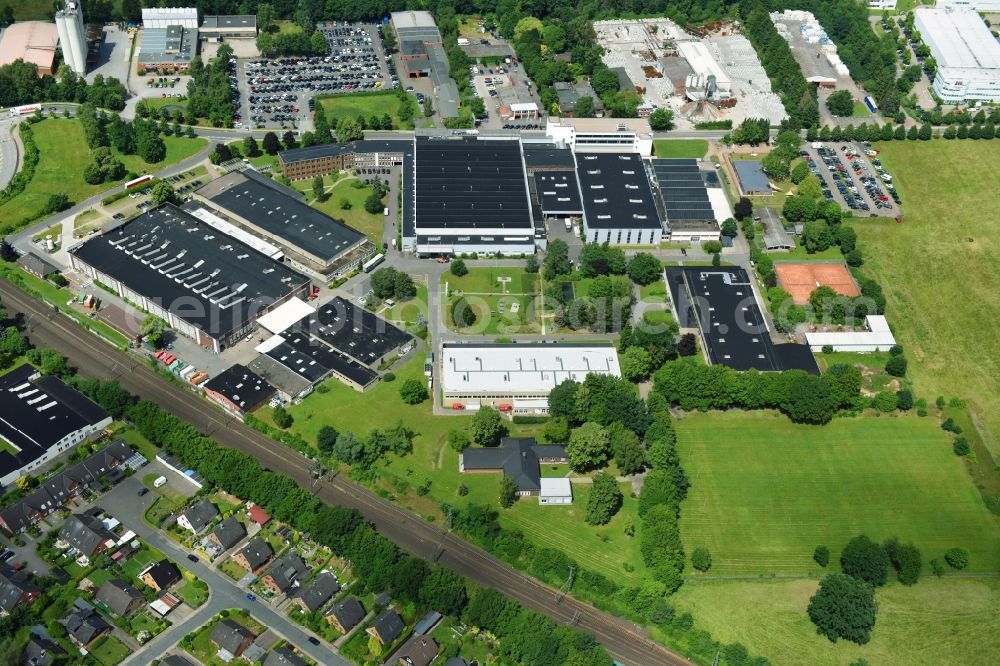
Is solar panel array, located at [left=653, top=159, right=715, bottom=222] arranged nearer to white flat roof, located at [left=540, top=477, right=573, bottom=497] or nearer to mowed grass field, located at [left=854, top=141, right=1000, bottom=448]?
mowed grass field, located at [left=854, top=141, right=1000, bottom=448]

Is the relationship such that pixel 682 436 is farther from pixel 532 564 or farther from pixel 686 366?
pixel 532 564

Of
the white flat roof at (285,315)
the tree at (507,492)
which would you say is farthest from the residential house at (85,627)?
the white flat roof at (285,315)

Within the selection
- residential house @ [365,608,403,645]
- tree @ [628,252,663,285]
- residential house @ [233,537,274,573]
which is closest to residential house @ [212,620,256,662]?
residential house @ [233,537,274,573]

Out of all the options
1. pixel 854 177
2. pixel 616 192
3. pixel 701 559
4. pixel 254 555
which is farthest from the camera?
pixel 854 177

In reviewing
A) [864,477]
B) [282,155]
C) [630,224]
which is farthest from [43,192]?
[864,477]

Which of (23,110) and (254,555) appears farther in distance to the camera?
(23,110)

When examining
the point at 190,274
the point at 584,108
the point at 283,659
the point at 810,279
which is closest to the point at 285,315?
the point at 190,274

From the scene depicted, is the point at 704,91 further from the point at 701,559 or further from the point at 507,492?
the point at 701,559
